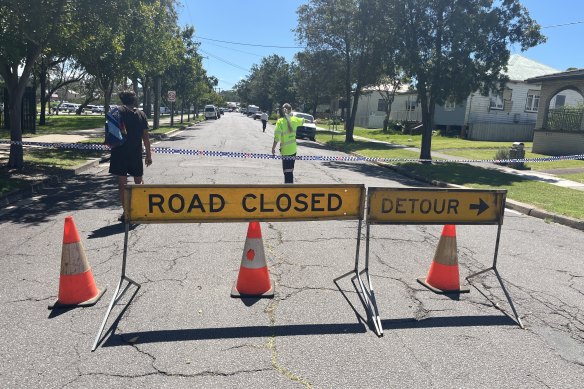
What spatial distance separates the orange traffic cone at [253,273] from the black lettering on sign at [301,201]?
515mm

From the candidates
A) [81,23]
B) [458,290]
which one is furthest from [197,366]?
[81,23]

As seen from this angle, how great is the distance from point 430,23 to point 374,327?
15.7 m

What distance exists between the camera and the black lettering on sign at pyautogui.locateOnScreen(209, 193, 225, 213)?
4492 millimetres

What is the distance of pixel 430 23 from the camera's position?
17.3 m

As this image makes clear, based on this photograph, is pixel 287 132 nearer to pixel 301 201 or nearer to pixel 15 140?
pixel 301 201

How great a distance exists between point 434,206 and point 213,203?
2261 mm

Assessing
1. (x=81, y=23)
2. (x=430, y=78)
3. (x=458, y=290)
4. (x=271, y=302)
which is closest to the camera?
(x=271, y=302)

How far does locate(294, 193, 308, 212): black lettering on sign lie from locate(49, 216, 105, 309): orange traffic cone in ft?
6.79

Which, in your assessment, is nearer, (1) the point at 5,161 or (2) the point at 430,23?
(1) the point at 5,161

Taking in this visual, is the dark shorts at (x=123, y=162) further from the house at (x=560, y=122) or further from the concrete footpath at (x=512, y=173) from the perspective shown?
the house at (x=560, y=122)

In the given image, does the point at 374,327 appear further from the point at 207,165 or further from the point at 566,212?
the point at 207,165

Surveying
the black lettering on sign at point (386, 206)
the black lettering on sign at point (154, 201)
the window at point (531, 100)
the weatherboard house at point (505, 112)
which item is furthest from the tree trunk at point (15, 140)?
the window at point (531, 100)

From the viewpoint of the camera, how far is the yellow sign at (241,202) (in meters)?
4.38

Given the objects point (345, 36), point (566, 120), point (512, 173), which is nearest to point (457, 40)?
point (512, 173)
